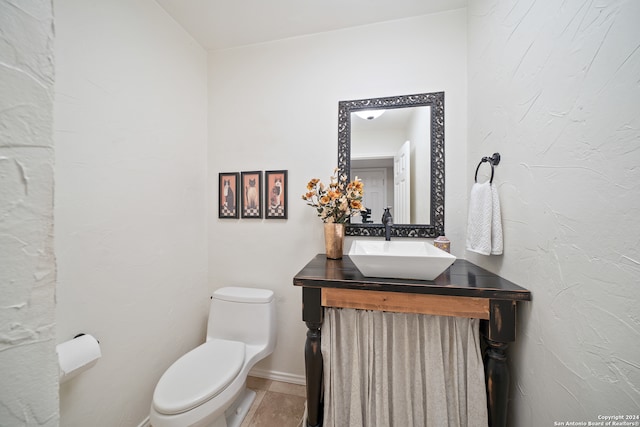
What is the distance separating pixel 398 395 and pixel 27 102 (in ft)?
4.80

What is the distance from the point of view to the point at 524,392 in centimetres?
91

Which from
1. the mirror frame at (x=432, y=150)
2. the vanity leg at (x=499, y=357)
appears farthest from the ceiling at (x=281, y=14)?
the vanity leg at (x=499, y=357)

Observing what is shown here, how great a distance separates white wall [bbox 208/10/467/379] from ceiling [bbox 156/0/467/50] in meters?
0.05

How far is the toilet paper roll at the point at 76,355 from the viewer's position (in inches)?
34.7

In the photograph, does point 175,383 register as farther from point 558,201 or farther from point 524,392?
point 558,201

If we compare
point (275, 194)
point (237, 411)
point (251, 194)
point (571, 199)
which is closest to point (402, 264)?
point (571, 199)

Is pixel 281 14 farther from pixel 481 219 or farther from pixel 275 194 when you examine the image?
pixel 481 219

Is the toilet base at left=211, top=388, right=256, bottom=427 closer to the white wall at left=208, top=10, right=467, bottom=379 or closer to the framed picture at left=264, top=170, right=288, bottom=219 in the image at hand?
the white wall at left=208, top=10, right=467, bottom=379

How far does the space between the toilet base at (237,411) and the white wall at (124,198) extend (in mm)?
463

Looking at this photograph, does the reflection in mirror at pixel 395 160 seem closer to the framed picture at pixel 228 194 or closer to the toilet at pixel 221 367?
the framed picture at pixel 228 194

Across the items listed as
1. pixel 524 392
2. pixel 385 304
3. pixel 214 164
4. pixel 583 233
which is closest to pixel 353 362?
pixel 385 304

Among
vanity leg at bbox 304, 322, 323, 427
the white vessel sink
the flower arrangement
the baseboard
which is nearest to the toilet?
the baseboard

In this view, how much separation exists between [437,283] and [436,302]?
0.08 metres

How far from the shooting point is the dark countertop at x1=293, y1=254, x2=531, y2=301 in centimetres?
90
